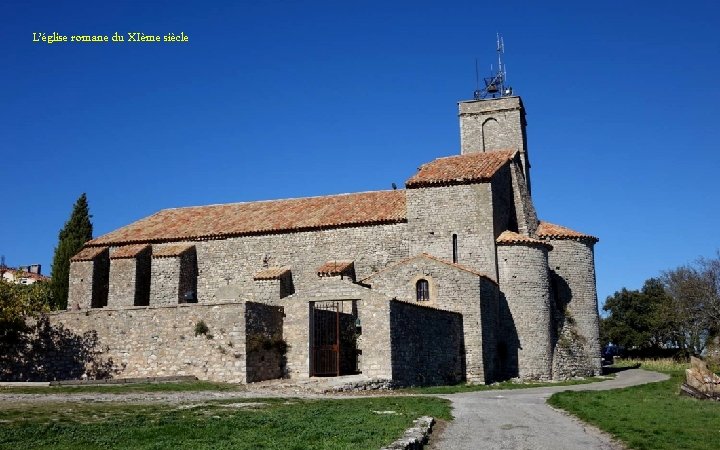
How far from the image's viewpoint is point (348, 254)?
35438 mm

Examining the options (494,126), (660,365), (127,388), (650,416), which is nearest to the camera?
(650,416)

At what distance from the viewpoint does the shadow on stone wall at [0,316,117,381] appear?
27703 mm

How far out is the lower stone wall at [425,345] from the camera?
2616 centimetres

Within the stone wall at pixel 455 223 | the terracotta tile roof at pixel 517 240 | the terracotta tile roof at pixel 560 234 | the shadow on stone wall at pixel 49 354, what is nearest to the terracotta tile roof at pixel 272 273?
the stone wall at pixel 455 223

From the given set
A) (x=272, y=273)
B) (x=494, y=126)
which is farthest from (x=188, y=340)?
(x=494, y=126)

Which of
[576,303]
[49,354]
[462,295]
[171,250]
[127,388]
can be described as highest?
[171,250]

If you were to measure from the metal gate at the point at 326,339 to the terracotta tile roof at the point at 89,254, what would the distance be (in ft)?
56.9

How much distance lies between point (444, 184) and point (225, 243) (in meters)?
12.8

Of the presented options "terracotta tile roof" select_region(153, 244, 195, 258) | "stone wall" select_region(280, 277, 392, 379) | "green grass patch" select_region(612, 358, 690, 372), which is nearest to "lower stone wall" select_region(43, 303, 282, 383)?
"stone wall" select_region(280, 277, 392, 379)

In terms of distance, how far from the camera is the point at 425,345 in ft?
91.8

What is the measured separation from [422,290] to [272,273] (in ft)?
28.2

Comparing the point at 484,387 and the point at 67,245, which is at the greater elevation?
the point at 67,245

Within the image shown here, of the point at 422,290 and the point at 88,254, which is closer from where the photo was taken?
the point at 422,290

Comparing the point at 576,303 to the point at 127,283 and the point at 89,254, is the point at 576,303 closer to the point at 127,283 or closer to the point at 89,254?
the point at 127,283
